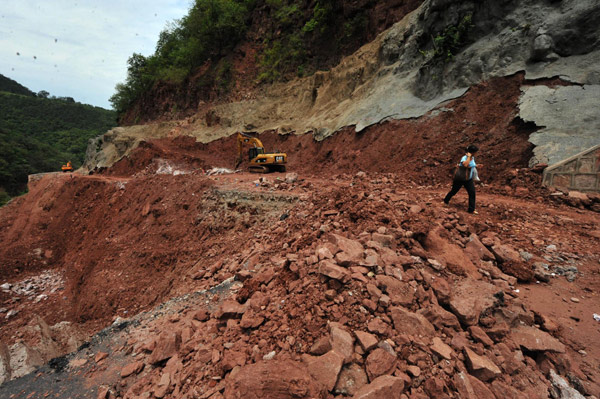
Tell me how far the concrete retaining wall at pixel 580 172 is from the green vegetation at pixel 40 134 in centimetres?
4310

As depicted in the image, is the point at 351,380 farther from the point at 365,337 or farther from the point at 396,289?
the point at 396,289

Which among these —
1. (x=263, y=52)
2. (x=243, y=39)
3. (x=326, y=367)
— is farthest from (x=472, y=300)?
(x=243, y=39)

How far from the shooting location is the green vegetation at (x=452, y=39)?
28.2 feet

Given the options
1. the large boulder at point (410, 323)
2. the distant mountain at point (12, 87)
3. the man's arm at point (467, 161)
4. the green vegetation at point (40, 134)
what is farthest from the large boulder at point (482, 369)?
the distant mountain at point (12, 87)

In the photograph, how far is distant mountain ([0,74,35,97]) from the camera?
63.4 meters

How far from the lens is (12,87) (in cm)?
6506

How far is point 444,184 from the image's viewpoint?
7.39 m

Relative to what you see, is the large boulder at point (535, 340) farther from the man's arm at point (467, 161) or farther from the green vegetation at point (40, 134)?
the green vegetation at point (40, 134)

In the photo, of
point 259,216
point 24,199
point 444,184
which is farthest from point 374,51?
point 24,199

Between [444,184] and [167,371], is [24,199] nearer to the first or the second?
[167,371]

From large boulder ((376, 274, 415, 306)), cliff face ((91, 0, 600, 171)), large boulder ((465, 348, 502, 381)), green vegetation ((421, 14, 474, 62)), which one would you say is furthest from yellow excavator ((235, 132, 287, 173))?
large boulder ((465, 348, 502, 381))

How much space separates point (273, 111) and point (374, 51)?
702cm

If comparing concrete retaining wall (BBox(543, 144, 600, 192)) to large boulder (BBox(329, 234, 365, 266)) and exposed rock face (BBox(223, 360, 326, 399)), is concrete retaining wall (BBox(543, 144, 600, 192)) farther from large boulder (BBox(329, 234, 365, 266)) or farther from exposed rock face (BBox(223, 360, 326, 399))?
exposed rock face (BBox(223, 360, 326, 399))

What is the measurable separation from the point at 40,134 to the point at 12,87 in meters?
29.9
